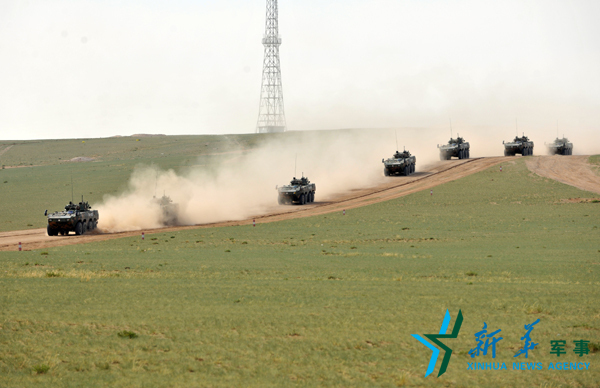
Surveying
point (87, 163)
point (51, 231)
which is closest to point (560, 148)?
point (51, 231)

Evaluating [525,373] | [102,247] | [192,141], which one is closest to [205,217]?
[102,247]

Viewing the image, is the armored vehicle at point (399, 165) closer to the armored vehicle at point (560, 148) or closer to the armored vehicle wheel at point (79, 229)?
the armored vehicle at point (560, 148)

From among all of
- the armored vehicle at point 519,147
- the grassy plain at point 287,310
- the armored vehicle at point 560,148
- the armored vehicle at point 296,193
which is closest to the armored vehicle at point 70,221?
the grassy plain at point 287,310

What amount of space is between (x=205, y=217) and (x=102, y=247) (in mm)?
19047

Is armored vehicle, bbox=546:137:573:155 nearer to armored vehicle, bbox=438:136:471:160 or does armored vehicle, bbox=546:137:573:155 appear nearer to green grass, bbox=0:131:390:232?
armored vehicle, bbox=438:136:471:160

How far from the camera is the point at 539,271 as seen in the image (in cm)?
2498

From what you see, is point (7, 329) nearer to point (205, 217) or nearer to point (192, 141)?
point (205, 217)

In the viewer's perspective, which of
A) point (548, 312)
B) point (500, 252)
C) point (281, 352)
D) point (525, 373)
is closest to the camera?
point (525, 373)

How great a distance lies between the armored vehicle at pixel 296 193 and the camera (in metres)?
62.3

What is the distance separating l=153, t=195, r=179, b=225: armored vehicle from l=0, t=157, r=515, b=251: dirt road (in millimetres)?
3335

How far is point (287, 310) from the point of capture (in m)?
17.9

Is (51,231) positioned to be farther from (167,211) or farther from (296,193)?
(296,193)

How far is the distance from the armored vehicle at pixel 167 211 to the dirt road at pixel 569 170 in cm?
3931

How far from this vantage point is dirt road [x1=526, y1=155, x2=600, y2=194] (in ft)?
216
